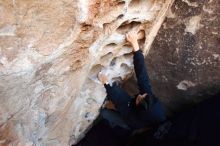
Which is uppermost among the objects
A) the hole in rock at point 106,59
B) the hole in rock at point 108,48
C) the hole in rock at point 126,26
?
the hole in rock at point 126,26

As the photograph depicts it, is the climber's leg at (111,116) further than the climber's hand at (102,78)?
Yes

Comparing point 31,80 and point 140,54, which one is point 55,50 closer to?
point 31,80

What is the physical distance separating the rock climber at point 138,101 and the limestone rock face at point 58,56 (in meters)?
0.06

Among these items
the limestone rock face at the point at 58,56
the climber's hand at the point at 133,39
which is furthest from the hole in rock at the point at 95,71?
the climber's hand at the point at 133,39

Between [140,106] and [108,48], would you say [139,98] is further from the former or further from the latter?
[108,48]

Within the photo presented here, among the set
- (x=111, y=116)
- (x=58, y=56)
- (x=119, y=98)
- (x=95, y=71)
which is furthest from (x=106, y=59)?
(x=111, y=116)

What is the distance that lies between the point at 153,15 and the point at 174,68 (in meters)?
0.34

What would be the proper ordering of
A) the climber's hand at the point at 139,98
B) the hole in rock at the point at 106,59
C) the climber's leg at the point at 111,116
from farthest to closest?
the climber's leg at the point at 111,116 → the hole in rock at the point at 106,59 → the climber's hand at the point at 139,98

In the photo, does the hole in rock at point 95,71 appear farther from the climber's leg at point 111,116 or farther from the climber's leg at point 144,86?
the climber's leg at point 111,116

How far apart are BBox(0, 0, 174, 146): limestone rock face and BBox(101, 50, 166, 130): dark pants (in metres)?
0.09

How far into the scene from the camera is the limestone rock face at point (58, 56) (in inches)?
50.7

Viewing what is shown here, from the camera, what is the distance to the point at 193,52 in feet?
5.76

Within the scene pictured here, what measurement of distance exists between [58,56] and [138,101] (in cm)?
37

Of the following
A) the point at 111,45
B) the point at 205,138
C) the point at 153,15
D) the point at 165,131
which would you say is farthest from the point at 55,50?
the point at 205,138
